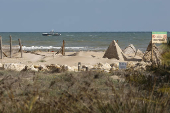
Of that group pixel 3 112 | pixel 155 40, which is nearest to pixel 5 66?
pixel 155 40

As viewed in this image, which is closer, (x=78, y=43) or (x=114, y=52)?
(x=114, y=52)

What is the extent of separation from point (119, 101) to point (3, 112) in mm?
1537

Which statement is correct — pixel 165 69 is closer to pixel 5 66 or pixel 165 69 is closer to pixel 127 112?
pixel 127 112

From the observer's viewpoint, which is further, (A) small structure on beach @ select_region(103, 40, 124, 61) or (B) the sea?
(B) the sea

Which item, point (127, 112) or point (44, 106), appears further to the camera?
point (44, 106)

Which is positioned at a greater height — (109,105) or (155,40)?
(155,40)

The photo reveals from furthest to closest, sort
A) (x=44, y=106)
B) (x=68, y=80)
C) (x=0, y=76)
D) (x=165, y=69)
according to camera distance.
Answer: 1. (x=0, y=76)
2. (x=68, y=80)
3. (x=165, y=69)
4. (x=44, y=106)

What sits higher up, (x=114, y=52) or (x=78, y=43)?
(x=78, y=43)

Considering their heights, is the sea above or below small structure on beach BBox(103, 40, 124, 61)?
above

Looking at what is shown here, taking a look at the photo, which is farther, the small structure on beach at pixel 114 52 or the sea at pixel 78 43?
the sea at pixel 78 43

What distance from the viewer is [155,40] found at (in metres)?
10.2

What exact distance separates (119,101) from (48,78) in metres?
4.44

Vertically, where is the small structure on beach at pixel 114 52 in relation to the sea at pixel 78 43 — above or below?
below

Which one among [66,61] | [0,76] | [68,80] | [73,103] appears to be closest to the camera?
[73,103]
